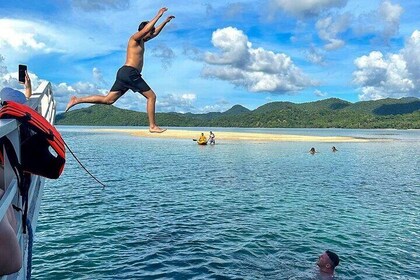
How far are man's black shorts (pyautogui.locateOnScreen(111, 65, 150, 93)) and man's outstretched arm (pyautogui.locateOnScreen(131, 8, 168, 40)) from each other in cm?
67

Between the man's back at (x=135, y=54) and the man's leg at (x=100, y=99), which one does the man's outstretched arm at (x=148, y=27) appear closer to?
the man's back at (x=135, y=54)

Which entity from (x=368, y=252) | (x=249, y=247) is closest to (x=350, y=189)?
(x=368, y=252)

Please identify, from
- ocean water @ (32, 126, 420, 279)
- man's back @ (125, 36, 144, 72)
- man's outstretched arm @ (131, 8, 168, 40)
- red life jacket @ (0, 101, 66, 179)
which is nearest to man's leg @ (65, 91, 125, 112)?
man's back @ (125, 36, 144, 72)

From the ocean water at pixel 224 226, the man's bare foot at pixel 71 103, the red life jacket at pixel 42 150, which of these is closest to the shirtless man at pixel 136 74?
the man's bare foot at pixel 71 103

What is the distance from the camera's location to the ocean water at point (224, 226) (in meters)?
14.2

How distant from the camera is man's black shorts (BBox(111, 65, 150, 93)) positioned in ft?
25.5

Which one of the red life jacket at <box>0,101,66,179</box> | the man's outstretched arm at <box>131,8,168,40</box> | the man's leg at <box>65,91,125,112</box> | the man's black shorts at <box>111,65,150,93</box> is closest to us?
the red life jacket at <box>0,101,66,179</box>

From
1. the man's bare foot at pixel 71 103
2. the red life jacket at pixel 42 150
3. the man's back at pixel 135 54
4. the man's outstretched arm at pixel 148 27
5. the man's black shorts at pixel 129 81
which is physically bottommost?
the red life jacket at pixel 42 150

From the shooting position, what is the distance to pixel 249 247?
16547 mm

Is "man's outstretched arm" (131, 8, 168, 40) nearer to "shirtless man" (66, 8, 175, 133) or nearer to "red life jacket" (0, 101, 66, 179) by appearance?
"shirtless man" (66, 8, 175, 133)

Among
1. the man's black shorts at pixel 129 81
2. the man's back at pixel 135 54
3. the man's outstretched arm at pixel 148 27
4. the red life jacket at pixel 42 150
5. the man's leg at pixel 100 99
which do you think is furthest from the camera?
the man's leg at pixel 100 99

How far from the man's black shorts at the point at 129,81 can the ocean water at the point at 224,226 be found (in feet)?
25.6

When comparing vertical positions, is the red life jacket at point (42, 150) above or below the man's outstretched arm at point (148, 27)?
below

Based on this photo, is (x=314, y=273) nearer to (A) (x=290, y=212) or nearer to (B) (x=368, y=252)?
(B) (x=368, y=252)
